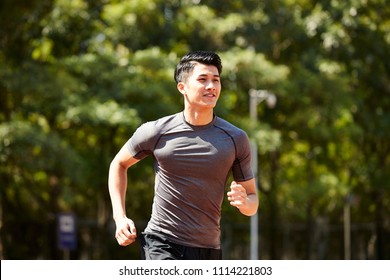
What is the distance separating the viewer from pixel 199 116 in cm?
516

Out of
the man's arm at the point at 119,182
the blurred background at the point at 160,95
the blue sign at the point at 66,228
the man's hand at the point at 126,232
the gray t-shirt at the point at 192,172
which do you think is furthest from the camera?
the blurred background at the point at 160,95

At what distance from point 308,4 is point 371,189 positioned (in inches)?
278

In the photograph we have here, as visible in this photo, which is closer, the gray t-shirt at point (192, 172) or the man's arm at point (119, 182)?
the gray t-shirt at point (192, 172)

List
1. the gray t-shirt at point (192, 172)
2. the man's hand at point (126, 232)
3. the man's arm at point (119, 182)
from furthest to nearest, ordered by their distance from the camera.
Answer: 1. the man's arm at point (119, 182)
2. the gray t-shirt at point (192, 172)
3. the man's hand at point (126, 232)

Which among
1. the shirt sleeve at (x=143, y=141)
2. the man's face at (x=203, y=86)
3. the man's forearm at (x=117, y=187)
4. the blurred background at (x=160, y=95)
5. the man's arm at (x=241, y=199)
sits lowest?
the man's arm at (x=241, y=199)

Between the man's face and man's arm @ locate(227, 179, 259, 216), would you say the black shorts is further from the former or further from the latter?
the man's face

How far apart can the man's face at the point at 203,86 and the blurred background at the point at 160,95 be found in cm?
1830

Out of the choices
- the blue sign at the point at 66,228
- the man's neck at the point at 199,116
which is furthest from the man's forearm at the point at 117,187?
the blue sign at the point at 66,228

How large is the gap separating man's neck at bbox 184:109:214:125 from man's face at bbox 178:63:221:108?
49 millimetres

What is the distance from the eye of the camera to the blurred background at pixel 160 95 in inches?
961

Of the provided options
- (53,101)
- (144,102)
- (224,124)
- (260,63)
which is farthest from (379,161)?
(224,124)

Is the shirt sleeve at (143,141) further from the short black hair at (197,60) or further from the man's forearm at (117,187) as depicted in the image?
the short black hair at (197,60)

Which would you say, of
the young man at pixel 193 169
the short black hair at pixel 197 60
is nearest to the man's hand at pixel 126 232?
the young man at pixel 193 169

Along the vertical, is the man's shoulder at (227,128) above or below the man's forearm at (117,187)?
above
